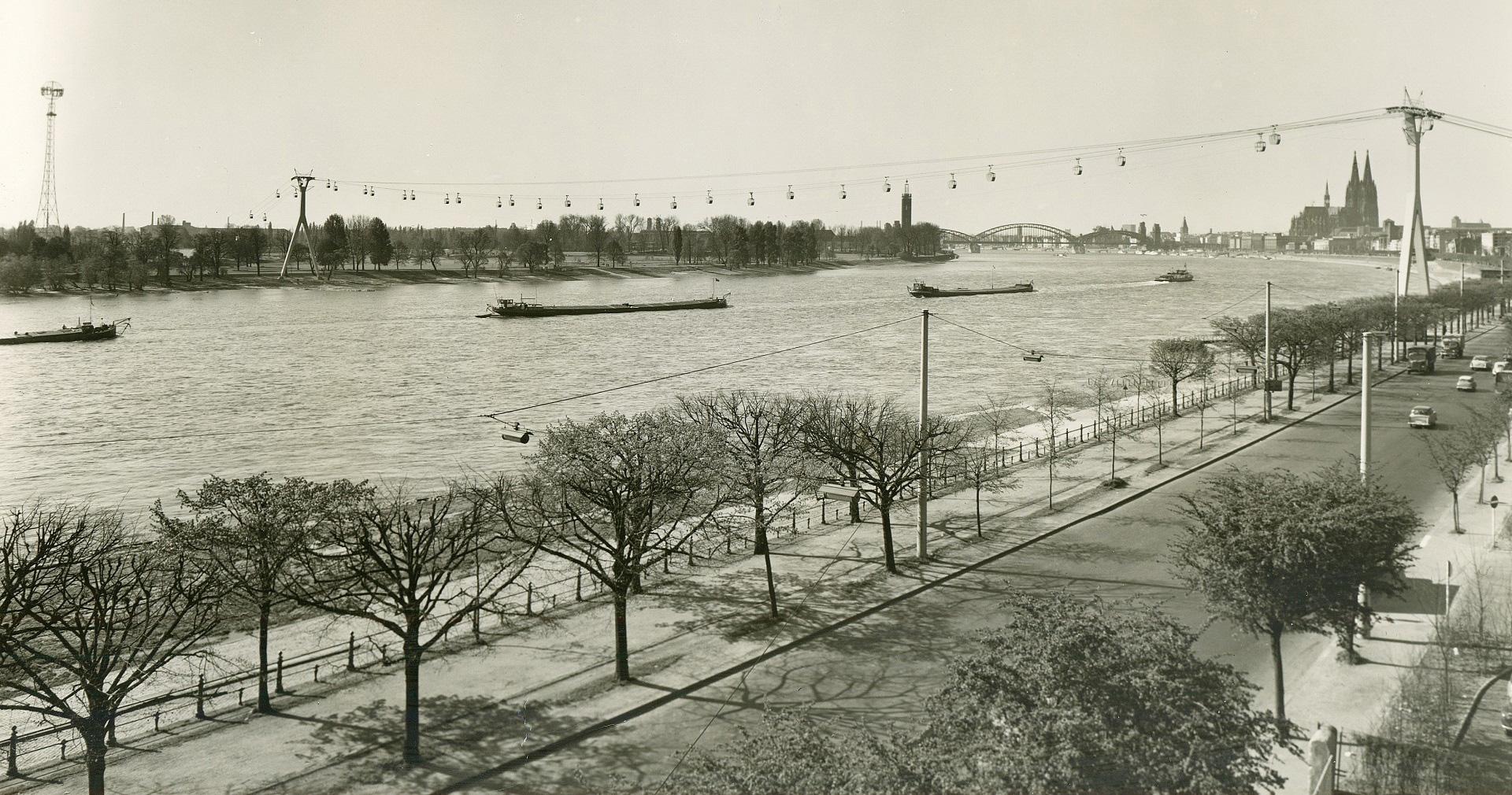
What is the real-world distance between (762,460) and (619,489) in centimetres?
577

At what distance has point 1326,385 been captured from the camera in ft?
190

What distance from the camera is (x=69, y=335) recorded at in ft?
277

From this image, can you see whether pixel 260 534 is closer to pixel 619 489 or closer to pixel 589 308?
pixel 619 489

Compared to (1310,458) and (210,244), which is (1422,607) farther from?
(210,244)

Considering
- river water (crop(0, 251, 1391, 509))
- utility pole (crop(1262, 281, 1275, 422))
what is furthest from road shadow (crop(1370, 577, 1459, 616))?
river water (crop(0, 251, 1391, 509))

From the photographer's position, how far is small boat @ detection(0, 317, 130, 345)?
81.5 metres

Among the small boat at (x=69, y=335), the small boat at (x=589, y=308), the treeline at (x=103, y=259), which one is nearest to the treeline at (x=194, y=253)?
the treeline at (x=103, y=259)

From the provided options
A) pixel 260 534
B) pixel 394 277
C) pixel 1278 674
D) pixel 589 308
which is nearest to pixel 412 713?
pixel 260 534

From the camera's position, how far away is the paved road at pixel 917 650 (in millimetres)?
15695

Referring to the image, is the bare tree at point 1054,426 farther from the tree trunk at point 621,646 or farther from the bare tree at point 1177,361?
the tree trunk at point 621,646

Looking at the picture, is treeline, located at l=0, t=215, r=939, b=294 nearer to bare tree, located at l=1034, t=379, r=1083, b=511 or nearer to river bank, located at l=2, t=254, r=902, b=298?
river bank, located at l=2, t=254, r=902, b=298

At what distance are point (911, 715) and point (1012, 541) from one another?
11.7 metres

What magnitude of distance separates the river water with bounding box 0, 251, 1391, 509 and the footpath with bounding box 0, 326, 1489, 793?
18654mm

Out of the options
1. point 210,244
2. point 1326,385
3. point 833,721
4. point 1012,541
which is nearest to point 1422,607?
point 1012,541
